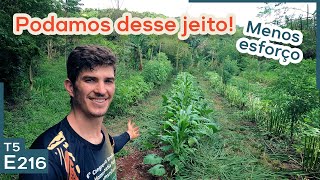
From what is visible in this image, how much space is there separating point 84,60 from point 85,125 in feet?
0.99

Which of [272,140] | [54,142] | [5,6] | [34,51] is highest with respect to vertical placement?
[5,6]

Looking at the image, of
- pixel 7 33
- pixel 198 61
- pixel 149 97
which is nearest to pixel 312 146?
pixel 7 33

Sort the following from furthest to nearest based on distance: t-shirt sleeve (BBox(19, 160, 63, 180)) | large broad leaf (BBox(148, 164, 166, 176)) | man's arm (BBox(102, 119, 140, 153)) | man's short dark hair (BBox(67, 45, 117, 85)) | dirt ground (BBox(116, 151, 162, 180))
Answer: dirt ground (BBox(116, 151, 162, 180)) → large broad leaf (BBox(148, 164, 166, 176)) → man's arm (BBox(102, 119, 140, 153)) → man's short dark hair (BBox(67, 45, 117, 85)) → t-shirt sleeve (BBox(19, 160, 63, 180))

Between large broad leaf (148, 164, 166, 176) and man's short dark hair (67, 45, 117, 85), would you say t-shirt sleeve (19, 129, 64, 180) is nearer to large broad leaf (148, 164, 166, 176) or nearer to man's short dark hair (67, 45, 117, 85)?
man's short dark hair (67, 45, 117, 85)

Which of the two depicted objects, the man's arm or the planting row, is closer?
the man's arm

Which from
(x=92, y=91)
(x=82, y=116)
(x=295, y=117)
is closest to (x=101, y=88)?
(x=92, y=91)

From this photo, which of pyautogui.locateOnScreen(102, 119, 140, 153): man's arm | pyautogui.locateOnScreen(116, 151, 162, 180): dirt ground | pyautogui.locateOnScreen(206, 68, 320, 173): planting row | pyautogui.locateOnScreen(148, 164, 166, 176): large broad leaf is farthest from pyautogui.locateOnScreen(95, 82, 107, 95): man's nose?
pyautogui.locateOnScreen(206, 68, 320, 173): planting row

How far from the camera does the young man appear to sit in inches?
47.8

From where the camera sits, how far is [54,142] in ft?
3.95

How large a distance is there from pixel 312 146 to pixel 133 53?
289 inches

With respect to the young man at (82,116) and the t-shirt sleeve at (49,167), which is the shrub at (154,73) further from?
the t-shirt sleeve at (49,167)

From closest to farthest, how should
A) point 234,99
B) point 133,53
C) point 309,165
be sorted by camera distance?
point 309,165
point 234,99
point 133,53

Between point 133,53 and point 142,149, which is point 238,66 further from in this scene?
point 142,149

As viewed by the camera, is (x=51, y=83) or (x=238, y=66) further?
(x=238, y=66)
